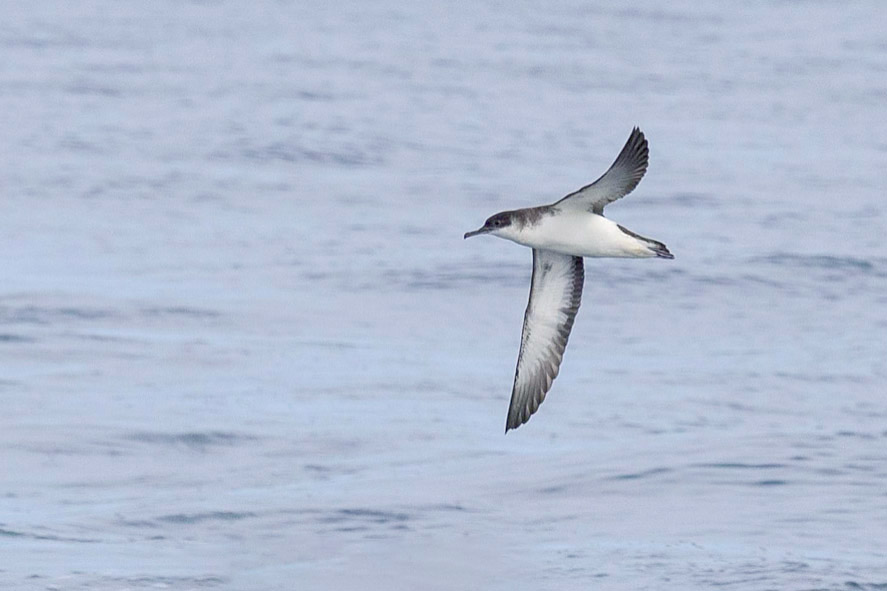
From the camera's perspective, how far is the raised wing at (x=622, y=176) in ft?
29.7

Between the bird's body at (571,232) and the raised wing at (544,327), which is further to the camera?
the raised wing at (544,327)

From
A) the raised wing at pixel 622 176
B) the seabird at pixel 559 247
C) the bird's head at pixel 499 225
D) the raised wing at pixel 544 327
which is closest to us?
the raised wing at pixel 622 176

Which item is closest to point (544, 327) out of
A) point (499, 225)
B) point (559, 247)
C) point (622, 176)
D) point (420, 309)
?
point (559, 247)

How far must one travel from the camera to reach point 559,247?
32.1ft

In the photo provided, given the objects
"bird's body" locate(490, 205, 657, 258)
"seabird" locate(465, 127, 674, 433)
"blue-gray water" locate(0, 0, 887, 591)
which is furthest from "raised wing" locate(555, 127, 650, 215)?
"blue-gray water" locate(0, 0, 887, 591)

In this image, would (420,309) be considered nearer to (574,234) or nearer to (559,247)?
(559,247)

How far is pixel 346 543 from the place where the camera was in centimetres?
1444

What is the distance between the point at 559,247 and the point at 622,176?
31.0 inches

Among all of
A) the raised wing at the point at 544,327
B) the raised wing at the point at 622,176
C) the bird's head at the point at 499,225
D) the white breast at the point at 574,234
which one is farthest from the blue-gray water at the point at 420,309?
the raised wing at the point at 622,176

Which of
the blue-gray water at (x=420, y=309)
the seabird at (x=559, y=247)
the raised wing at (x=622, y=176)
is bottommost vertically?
the blue-gray water at (x=420, y=309)

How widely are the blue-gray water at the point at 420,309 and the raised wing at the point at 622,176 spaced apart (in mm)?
4803

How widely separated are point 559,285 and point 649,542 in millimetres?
4159

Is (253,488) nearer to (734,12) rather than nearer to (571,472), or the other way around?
(571,472)

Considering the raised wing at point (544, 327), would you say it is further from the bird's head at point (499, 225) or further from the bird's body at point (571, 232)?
the bird's head at point (499, 225)
